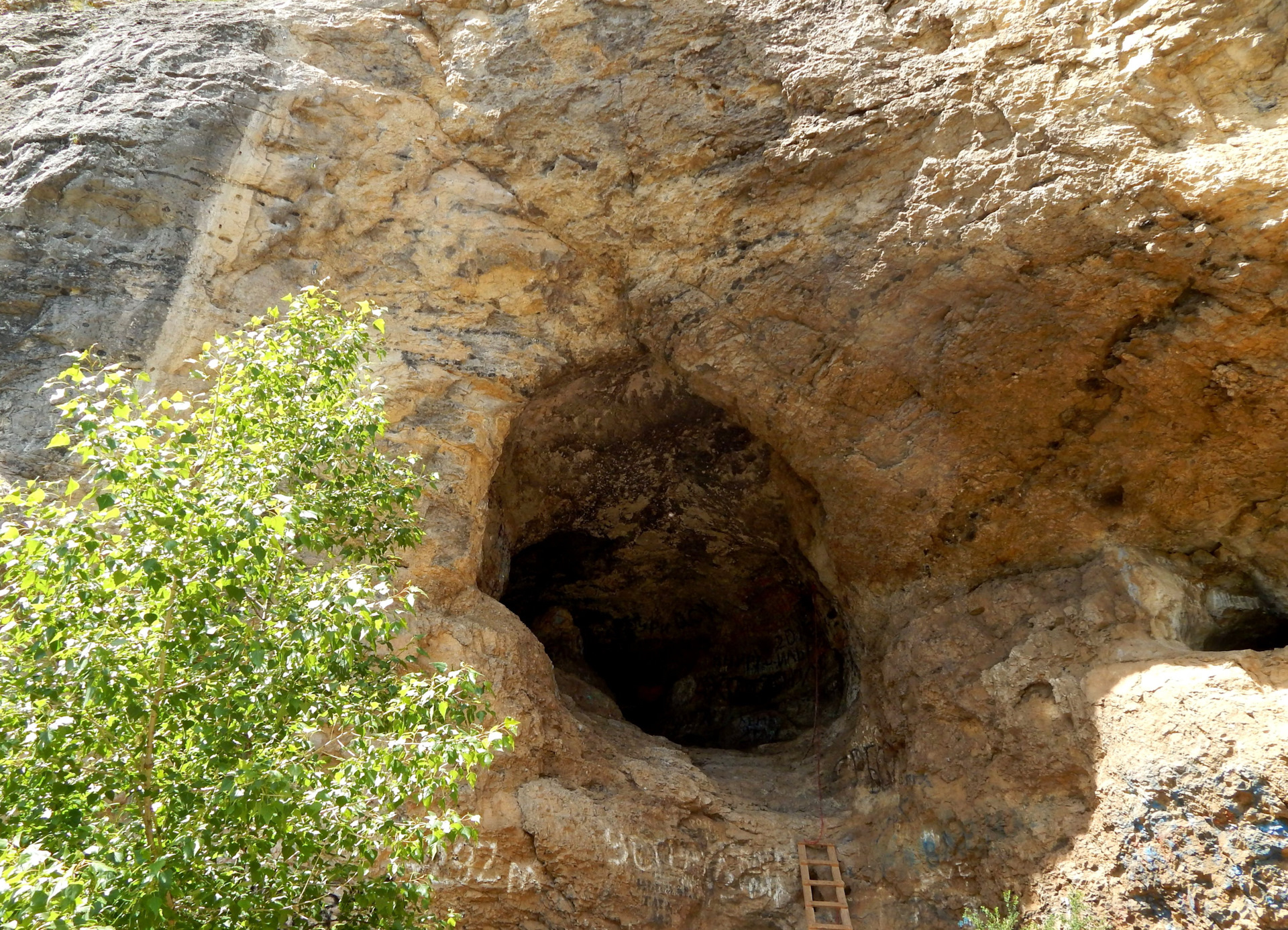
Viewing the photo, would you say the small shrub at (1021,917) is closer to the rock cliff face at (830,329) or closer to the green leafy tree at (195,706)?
the rock cliff face at (830,329)

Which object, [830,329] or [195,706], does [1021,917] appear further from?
[195,706]

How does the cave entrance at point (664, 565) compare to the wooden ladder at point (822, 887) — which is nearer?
the wooden ladder at point (822, 887)

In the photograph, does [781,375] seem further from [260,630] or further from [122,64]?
[122,64]

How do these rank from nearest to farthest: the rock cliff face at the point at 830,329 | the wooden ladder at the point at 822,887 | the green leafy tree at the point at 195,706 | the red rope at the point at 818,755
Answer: the green leafy tree at the point at 195,706, the rock cliff face at the point at 830,329, the wooden ladder at the point at 822,887, the red rope at the point at 818,755

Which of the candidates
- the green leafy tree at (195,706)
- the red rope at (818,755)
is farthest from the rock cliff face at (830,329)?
the green leafy tree at (195,706)

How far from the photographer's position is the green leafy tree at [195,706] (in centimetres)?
311

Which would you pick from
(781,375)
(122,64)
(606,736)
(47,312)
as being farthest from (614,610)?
(122,64)

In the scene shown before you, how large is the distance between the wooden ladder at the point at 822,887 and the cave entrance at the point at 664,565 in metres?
1.91

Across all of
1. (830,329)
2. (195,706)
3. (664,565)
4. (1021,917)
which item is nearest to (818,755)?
(1021,917)

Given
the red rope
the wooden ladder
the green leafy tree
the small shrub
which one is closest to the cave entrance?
the red rope

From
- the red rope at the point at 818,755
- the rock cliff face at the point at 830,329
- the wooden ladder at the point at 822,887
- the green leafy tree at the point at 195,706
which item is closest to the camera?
the green leafy tree at the point at 195,706

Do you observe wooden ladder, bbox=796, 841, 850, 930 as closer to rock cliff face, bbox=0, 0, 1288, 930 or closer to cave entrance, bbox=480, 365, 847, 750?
rock cliff face, bbox=0, 0, 1288, 930

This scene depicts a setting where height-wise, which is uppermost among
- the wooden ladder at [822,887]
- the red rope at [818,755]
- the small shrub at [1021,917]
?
the small shrub at [1021,917]

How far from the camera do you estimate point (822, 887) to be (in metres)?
6.31
